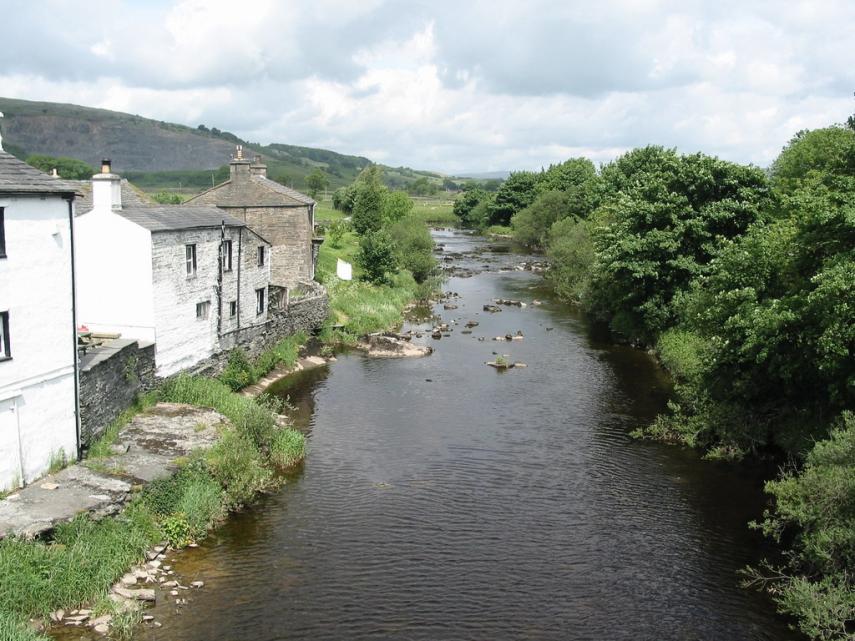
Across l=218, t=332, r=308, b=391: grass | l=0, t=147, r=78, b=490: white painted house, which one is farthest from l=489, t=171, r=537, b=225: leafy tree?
l=0, t=147, r=78, b=490: white painted house

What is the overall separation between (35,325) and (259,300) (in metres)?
17.6

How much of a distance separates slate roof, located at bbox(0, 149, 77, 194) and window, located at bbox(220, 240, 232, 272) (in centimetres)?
1267

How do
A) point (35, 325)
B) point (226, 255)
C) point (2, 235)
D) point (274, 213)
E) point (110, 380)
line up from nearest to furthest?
point (2, 235) → point (35, 325) → point (110, 380) → point (226, 255) → point (274, 213)

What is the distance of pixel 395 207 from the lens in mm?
91125

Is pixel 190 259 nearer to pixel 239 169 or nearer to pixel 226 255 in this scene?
pixel 226 255

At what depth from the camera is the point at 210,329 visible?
3300 centimetres

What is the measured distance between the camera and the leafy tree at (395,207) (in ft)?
285

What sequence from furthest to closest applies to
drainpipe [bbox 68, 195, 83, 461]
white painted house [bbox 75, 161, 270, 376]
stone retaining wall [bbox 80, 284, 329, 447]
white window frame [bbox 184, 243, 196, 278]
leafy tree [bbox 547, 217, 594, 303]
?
leafy tree [bbox 547, 217, 594, 303] < white window frame [bbox 184, 243, 196, 278] < white painted house [bbox 75, 161, 270, 376] < stone retaining wall [bbox 80, 284, 329, 447] < drainpipe [bbox 68, 195, 83, 461]

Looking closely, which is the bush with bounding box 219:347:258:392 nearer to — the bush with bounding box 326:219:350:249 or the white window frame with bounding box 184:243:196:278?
the white window frame with bounding box 184:243:196:278

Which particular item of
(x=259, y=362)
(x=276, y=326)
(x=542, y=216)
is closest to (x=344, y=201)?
(x=542, y=216)

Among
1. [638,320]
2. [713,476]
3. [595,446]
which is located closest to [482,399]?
[595,446]

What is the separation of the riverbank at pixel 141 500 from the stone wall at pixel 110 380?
86cm

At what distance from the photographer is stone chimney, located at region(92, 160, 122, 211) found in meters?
27.5

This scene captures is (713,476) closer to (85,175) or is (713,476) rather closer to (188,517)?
(188,517)
